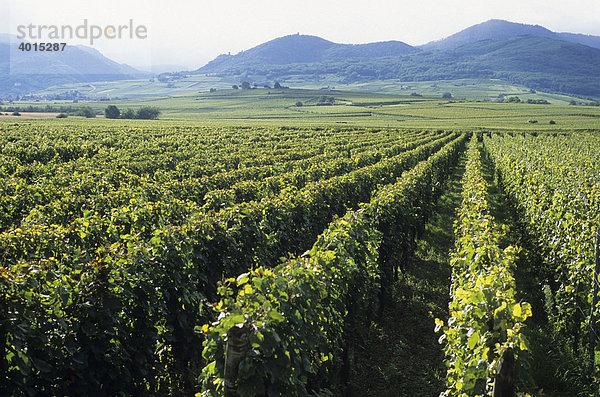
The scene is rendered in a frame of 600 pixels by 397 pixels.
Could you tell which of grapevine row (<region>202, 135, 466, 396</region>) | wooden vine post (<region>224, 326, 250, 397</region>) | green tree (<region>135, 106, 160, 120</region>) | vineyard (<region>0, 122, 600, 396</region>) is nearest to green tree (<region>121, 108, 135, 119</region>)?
green tree (<region>135, 106, 160, 120</region>)

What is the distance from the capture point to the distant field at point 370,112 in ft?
307

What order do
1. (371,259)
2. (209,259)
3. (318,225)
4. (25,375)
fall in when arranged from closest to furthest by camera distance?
(25,375) < (209,259) < (371,259) < (318,225)

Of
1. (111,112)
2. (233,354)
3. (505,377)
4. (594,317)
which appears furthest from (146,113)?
(505,377)

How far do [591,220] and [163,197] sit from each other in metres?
10.6

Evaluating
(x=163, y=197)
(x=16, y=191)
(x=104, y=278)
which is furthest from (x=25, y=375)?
(x=16, y=191)

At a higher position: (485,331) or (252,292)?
(252,292)

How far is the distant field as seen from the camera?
93.4 metres

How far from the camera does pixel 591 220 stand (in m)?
8.83

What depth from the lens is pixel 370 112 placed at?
420ft

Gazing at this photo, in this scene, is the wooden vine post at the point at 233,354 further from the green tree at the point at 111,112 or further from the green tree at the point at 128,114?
the green tree at the point at 128,114

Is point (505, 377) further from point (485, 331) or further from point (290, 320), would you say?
point (290, 320)

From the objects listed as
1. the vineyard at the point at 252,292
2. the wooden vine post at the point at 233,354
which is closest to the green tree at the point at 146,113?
the vineyard at the point at 252,292

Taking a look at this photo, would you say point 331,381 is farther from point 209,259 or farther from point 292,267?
point 209,259

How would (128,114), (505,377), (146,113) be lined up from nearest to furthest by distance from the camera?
1. (505,377)
2. (146,113)
3. (128,114)
